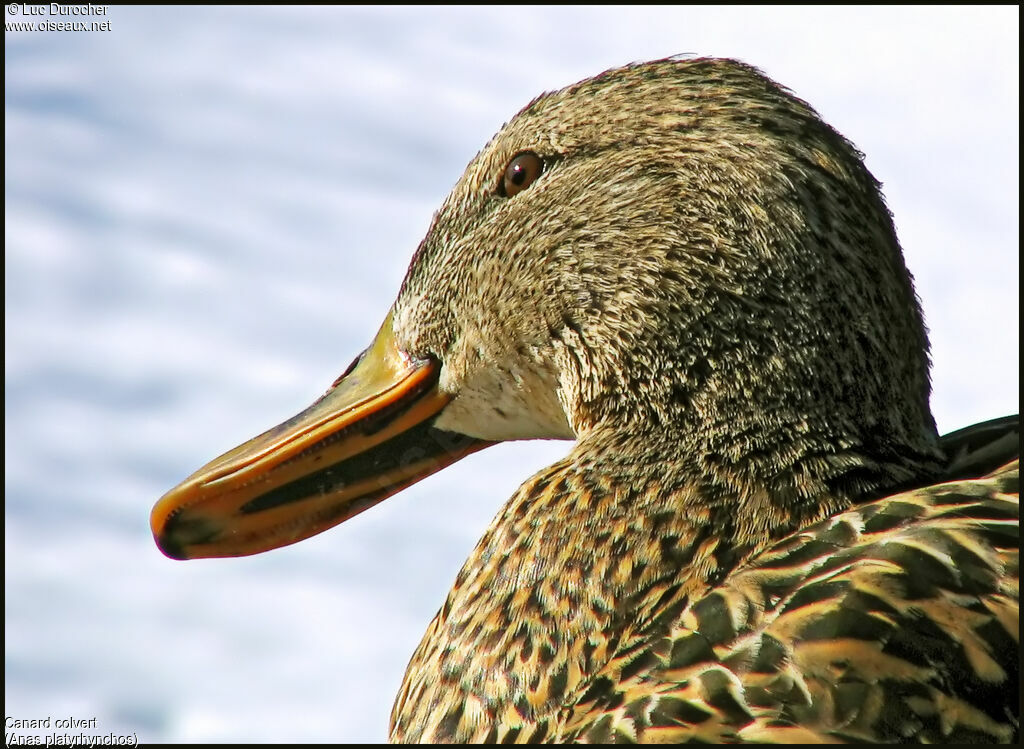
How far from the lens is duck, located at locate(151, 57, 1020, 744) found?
2.67 m

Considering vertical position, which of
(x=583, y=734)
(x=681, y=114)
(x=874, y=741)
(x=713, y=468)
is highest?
(x=681, y=114)

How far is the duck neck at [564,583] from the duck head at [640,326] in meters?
0.08

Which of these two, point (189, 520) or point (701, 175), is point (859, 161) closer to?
point (701, 175)

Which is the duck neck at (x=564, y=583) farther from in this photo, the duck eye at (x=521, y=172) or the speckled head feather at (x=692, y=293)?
the duck eye at (x=521, y=172)

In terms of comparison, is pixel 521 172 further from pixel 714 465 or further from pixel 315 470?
pixel 714 465

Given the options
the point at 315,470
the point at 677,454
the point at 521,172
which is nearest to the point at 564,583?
the point at 677,454

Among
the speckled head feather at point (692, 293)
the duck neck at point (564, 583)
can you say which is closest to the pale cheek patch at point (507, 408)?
the speckled head feather at point (692, 293)

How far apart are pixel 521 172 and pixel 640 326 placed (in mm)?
778

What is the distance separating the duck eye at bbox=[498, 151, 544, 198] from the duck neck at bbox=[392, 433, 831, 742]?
1.00m

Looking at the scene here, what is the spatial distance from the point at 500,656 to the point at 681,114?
1525 mm

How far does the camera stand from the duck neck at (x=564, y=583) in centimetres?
292

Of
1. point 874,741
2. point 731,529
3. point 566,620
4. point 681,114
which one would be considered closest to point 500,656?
point 566,620

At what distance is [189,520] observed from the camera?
378 cm

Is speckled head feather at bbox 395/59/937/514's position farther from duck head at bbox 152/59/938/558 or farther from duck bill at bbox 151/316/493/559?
duck bill at bbox 151/316/493/559
